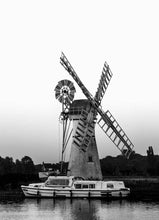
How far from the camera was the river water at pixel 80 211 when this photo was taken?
4350 cm

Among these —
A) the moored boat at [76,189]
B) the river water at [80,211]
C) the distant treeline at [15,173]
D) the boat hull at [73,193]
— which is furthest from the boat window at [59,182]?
the distant treeline at [15,173]

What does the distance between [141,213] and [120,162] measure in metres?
102

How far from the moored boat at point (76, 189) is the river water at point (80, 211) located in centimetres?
581

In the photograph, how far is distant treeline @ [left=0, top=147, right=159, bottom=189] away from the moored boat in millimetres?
10412

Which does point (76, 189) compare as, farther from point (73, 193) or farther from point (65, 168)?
point (65, 168)

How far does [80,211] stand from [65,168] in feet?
176

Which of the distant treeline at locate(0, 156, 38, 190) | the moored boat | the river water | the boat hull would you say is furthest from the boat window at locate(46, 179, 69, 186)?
the distant treeline at locate(0, 156, 38, 190)

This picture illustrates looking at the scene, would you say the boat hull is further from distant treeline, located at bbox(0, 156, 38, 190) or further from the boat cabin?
distant treeline, located at bbox(0, 156, 38, 190)

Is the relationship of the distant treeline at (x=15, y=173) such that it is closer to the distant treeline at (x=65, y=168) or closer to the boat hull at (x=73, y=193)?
the distant treeline at (x=65, y=168)

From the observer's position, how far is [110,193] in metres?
63.1

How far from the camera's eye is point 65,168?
331ft

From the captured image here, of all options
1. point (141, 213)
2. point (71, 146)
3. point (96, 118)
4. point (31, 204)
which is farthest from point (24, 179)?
point (141, 213)

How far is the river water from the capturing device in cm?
4350

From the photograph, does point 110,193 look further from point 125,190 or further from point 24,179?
point 24,179
